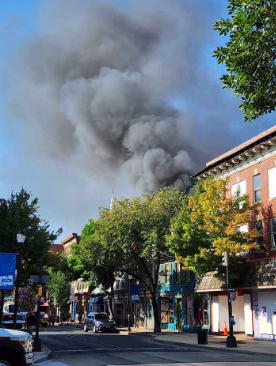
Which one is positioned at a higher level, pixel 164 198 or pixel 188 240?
pixel 164 198

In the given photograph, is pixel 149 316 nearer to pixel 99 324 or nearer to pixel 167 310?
pixel 167 310

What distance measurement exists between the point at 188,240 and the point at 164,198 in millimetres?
9062

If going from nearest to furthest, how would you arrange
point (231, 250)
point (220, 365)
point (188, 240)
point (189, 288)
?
point (220, 365) → point (231, 250) → point (188, 240) → point (189, 288)

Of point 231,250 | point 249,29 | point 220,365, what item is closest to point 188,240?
point 231,250

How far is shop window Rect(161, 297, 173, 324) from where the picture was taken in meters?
43.7

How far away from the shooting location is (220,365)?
14289 millimetres

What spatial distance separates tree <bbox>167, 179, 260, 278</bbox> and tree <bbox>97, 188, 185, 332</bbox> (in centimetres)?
596

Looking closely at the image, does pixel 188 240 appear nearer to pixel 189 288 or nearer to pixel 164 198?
pixel 164 198

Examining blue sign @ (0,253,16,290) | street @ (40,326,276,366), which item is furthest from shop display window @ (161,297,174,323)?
blue sign @ (0,253,16,290)

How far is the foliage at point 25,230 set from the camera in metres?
35.8

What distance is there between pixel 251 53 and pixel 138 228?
82.0 ft

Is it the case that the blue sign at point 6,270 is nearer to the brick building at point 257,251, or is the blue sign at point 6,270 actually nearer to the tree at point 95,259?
the brick building at point 257,251

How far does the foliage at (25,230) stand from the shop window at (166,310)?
13.5 meters

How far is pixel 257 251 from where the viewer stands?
29453 millimetres
